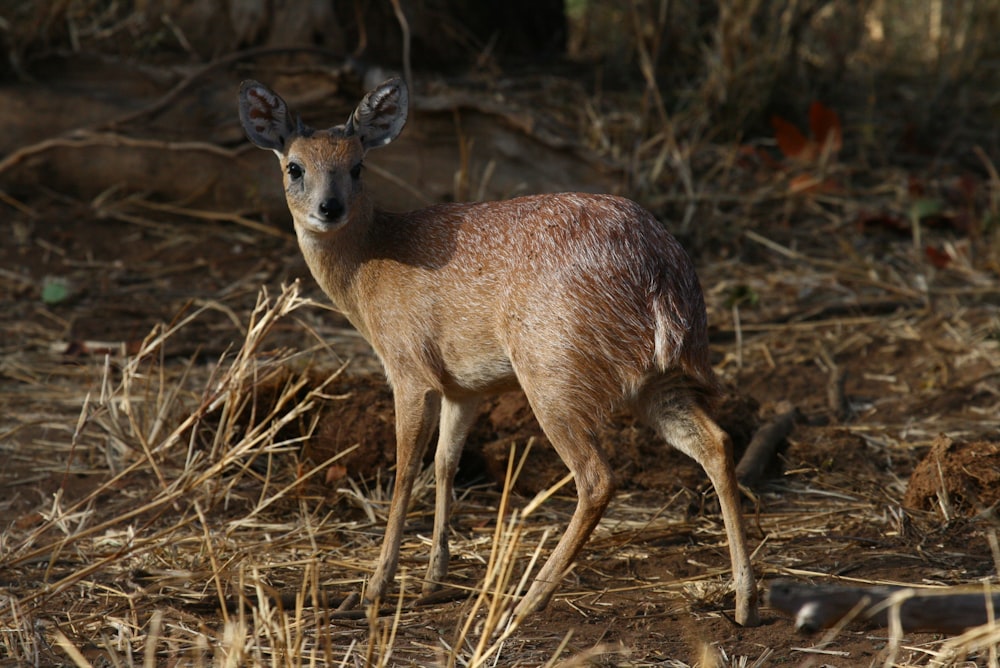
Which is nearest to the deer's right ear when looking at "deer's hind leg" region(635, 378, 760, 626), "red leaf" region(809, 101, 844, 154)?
"deer's hind leg" region(635, 378, 760, 626)

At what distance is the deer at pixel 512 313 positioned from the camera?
3984 millimetres

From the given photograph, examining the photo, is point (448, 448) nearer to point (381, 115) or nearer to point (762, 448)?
point (381, 115)

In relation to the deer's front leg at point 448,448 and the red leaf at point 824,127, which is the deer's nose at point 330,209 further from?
the red leaf at point 824,127

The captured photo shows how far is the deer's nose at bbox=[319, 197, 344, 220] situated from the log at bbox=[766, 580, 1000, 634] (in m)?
2.14

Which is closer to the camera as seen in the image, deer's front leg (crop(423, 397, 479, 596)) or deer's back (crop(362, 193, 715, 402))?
deer's back (crop(362, 193, 715, 402))

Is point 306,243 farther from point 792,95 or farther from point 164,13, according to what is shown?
point 792,95

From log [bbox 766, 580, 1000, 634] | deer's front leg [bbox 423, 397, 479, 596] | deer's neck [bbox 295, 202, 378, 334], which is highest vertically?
deer's neck [bbox 295, 202, 378, 334]

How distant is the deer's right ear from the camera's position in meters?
4.54

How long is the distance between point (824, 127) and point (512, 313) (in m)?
5.33

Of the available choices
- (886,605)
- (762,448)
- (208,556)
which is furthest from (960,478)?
(208,556)

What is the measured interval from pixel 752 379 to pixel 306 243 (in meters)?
2.88

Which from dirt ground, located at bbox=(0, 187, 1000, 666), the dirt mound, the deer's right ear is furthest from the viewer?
the dirt mound

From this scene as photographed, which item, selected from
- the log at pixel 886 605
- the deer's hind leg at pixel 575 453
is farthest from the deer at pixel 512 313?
the log at pixel 886 605

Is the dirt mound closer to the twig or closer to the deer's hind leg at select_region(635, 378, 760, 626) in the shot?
the twig
